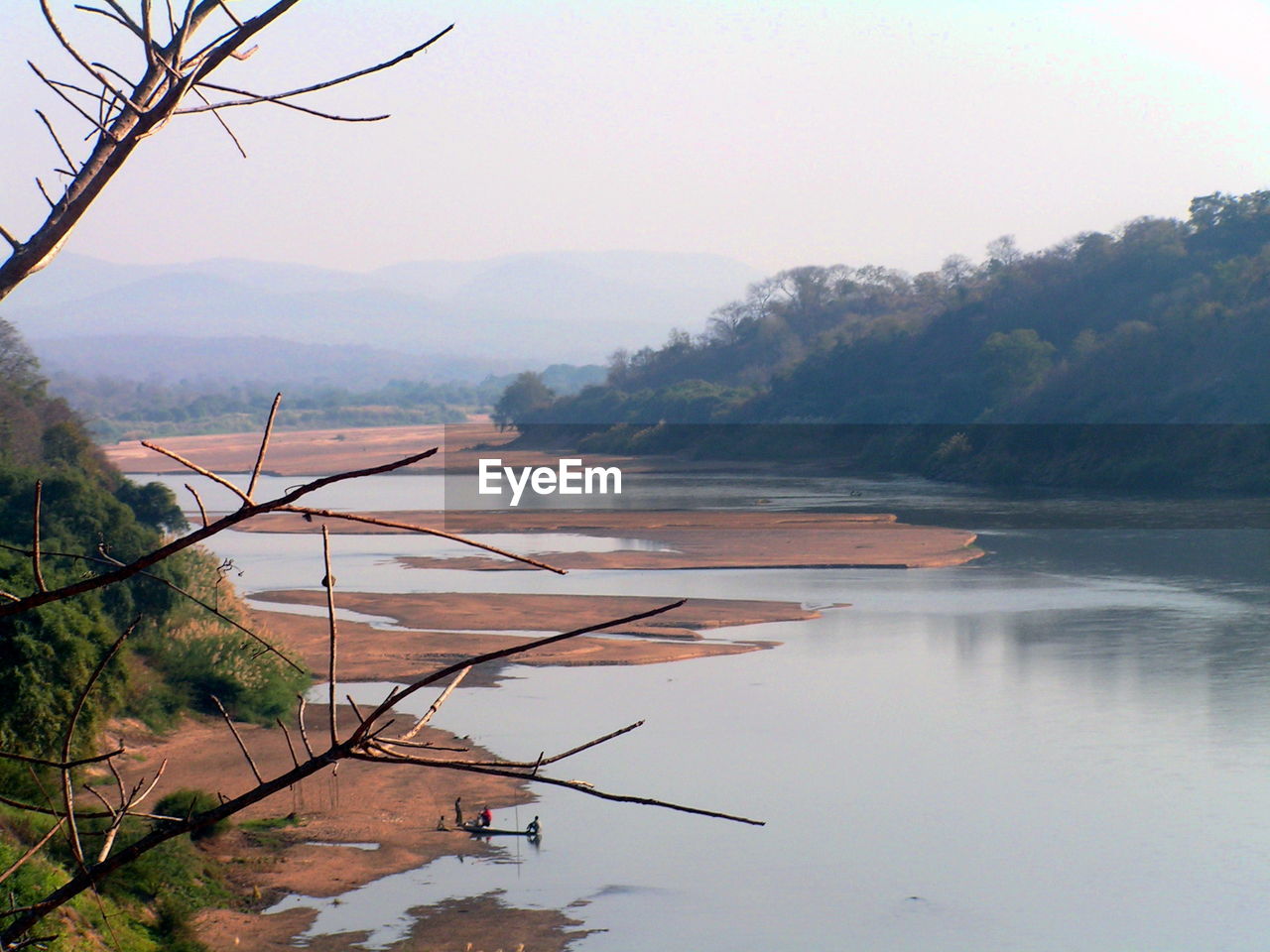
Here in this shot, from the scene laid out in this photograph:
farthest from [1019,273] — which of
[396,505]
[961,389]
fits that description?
[396,505]

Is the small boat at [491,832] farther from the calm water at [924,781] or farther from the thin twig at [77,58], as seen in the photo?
the thin twig at [77,58]

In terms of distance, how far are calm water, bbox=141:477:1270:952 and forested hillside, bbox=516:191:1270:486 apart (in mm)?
29523

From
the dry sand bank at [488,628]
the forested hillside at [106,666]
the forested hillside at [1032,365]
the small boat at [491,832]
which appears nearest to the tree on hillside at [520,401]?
the forested hillside at [1032,365]

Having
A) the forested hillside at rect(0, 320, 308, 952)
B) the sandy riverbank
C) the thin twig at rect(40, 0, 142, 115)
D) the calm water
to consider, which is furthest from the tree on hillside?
the thin twig at rect(40, 0, 142, 115)

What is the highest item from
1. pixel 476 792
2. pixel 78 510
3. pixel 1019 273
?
pixel 1019 273

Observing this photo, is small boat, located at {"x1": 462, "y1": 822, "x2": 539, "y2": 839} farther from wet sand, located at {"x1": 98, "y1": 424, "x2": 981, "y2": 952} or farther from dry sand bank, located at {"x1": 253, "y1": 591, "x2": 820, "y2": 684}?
dry sand bank, located at {"x1": 253, "y1": 591, "x2": 820, "y2": 684}

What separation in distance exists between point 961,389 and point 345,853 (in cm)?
6271

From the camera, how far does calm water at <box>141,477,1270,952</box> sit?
37.2ft

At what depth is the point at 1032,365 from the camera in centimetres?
6606

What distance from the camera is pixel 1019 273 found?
80500 mm

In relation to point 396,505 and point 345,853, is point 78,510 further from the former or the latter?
point 396,505

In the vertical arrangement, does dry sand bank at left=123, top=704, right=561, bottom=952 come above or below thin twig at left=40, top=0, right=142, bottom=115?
below

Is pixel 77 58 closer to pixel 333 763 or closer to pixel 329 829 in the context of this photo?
pixel 333 763

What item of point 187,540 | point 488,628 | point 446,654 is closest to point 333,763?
point 187,540
